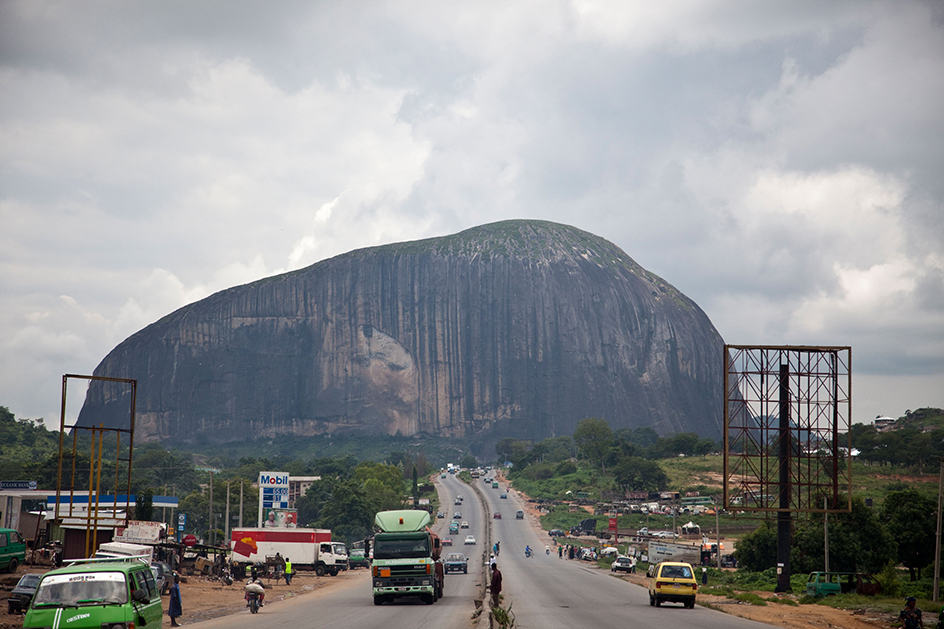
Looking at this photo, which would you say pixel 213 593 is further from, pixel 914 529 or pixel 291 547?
pixel 914 529

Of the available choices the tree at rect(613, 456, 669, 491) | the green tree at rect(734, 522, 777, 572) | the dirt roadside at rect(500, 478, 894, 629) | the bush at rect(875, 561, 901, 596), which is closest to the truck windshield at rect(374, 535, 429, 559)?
the dirt roadside at rect(500, 478, 894, 629)

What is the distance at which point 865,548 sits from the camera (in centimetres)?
5616

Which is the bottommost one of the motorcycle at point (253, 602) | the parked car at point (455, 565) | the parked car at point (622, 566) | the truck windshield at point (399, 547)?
the parked car at point (622, 566)

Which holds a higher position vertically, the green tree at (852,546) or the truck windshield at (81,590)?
the truck windshield at (81,590)

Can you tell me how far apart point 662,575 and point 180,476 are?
477 feet

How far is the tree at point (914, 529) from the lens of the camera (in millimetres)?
57594

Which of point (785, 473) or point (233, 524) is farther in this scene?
point (233, 524)

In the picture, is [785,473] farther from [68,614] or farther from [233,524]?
[233,524]

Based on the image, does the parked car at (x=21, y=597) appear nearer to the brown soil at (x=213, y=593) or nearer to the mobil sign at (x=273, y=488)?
the brown soil at (x=213, y=593)

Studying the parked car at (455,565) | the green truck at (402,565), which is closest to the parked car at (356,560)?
the parked car at (455,565)

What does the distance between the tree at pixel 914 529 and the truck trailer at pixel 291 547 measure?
40385 mm

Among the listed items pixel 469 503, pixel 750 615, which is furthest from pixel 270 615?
pixel 469 503

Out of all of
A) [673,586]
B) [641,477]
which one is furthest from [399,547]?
[641,477]

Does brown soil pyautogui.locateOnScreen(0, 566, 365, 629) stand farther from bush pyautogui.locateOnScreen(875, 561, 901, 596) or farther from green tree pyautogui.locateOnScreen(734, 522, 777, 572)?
green tree pyautogui.locateOnScreen(734, 522, 777, 572)
